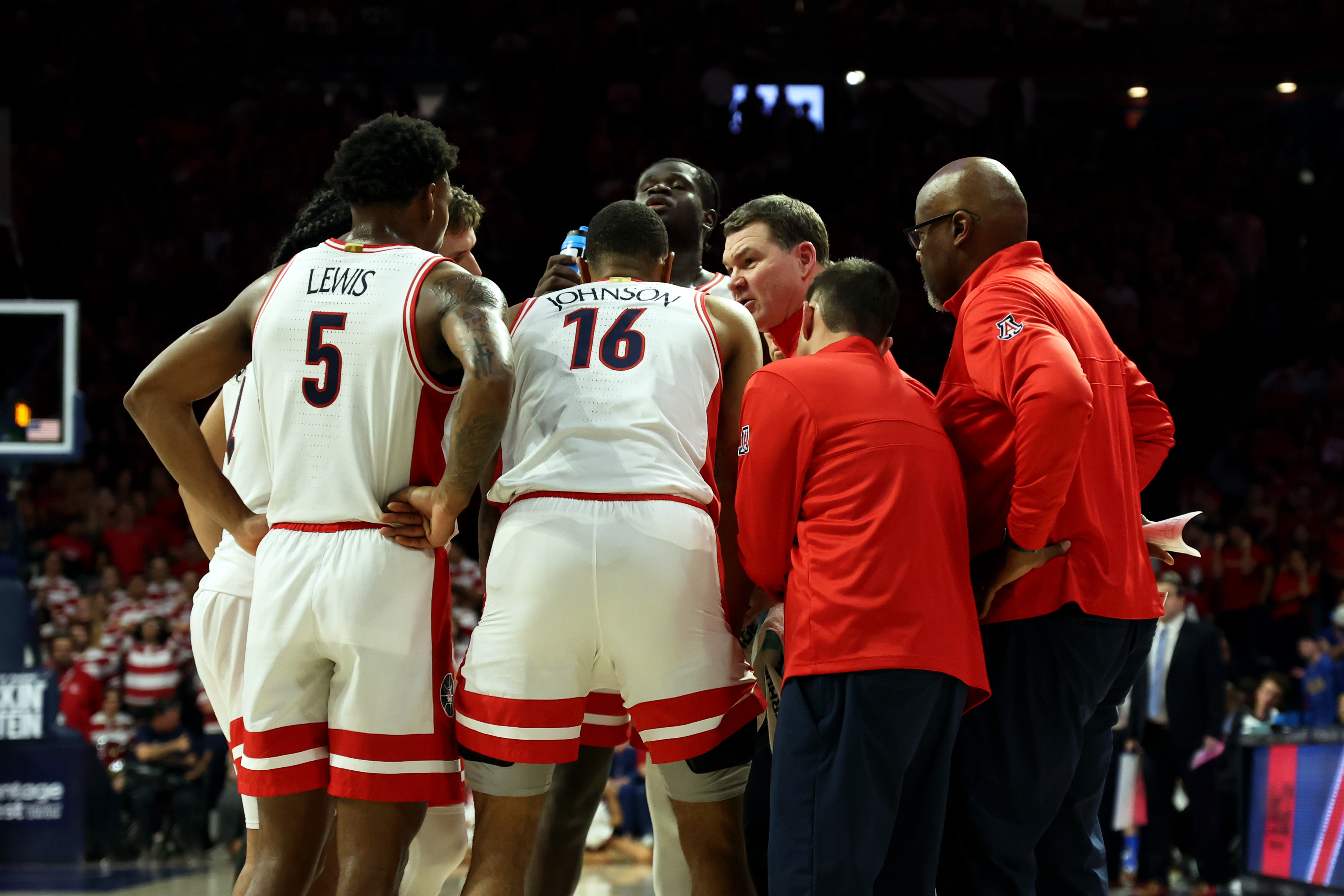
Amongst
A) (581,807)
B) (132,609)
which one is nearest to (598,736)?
(581,807)

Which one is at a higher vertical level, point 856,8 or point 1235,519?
point 856,8

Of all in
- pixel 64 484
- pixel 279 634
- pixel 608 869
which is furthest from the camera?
pixel 64 484

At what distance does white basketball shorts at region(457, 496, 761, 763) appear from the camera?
135 inches

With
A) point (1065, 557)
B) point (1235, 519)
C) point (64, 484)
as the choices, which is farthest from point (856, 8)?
point (1065, 557)

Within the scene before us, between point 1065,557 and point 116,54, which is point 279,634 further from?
point 116,54

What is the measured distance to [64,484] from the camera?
13953 millimetres

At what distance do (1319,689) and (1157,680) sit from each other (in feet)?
5.45

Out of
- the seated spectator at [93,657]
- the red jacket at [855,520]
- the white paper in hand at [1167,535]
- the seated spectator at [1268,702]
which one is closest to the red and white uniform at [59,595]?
the seated spectator at [93,657]

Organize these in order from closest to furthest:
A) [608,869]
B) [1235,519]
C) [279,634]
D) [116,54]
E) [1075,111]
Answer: [279,634] < [608,869] < [1235,519] < [116,54] < [1075,111]

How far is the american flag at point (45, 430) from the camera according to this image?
9266 mm

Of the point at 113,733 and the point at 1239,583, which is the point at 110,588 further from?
the point at 1239,583

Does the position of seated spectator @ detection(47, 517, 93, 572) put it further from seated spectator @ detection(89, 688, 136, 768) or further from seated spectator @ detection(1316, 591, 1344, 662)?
seated spectator @ detection(1316, 591, 1344, 662)

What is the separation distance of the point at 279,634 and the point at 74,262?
45.5 feet

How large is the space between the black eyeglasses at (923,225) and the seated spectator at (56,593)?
32.4 ft
